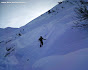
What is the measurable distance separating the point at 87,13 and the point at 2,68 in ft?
27.6

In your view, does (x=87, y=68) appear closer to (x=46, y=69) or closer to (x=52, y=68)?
(x=52, y=68)

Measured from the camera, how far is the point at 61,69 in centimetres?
365

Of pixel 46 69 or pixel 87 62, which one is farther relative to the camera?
pixel 46 69

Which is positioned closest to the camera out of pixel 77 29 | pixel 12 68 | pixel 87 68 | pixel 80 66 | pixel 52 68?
pixel 87 68

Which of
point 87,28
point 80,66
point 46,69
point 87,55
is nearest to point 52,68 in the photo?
point 46,69

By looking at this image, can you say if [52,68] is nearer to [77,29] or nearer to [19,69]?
[19,69]

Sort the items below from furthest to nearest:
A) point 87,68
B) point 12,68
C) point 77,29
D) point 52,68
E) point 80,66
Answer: point 77,29, point 12,68, point 52,68, point 80,66, point 87,68

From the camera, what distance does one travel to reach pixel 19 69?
5926 millimetres

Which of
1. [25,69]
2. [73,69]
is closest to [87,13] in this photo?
[73,69]

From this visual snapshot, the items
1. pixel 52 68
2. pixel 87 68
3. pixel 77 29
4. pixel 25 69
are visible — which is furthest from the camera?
pixel 77 29

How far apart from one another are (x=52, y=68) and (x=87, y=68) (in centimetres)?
172

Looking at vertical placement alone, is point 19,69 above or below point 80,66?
below

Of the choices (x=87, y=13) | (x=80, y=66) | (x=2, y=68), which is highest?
(x=87, y=13)

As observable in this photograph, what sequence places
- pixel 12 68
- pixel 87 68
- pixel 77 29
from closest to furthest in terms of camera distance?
pixel 87 68 < pixel 12 68 < pixel 77 29
